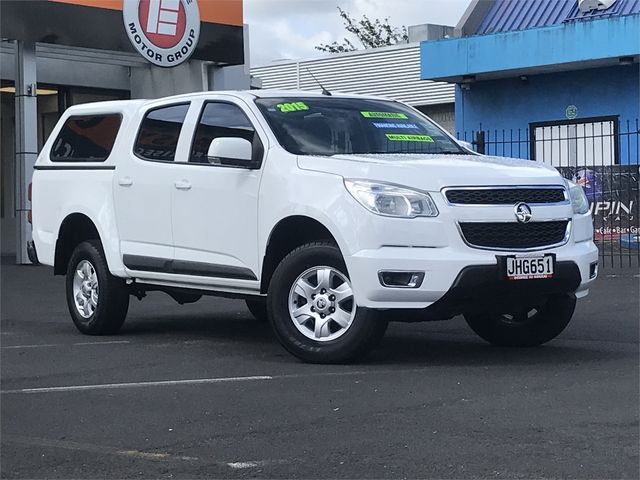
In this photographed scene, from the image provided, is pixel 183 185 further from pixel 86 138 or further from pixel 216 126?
pixel 86 138

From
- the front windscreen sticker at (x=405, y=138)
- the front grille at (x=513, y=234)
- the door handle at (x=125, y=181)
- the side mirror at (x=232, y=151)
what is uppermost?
the front windscreen sticker at (x=405, y=138)

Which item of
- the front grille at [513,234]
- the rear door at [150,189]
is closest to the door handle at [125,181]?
the rear door at [150,189]

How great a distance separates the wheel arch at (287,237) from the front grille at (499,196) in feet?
3.08

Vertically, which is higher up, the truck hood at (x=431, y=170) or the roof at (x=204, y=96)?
the roof at (x=204, y=96)

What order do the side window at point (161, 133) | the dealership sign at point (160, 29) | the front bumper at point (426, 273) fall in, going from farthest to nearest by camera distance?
the dealership sign at point (160, 29)
the side window at point (161, 133)
the front bumper at point (426, 273)

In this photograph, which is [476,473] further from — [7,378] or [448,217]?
A: [7,378]

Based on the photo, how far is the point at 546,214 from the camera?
8.12 meters

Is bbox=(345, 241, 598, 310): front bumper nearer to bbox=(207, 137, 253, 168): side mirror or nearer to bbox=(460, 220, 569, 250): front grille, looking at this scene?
bbox=(460, 220, 569, 250): front grille

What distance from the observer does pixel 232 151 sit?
866 cm

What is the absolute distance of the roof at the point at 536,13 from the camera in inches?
835

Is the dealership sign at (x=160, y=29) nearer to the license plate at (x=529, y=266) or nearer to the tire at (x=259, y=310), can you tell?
the tire at (x=259, y=310)

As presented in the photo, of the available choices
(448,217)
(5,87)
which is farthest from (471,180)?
(5,87)

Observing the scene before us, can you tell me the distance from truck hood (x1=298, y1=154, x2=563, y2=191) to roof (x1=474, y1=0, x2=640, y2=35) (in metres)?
13.4

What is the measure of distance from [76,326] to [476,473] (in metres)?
6.19
